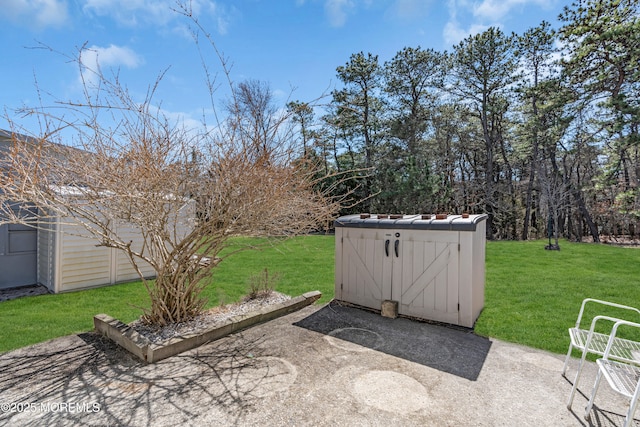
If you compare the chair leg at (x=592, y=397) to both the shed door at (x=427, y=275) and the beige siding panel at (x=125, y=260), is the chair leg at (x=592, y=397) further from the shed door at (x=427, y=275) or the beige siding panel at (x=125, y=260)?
the beige siding panel at (x=125, y=260)

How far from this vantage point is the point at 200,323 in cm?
332

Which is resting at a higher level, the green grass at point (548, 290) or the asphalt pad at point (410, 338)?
the green grass at point (548, 290)

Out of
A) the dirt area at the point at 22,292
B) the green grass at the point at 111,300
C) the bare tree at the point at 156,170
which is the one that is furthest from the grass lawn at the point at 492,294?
the bare tree at the point at 156,170

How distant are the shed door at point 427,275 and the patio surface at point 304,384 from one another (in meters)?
0.37

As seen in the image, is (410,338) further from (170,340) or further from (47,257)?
(47,257)

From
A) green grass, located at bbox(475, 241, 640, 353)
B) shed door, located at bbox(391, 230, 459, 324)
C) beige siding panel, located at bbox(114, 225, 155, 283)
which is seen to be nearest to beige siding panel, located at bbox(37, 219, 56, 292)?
beige siding panel, located at bbox(114, 225, 155, 283)

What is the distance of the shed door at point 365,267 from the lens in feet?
12.8

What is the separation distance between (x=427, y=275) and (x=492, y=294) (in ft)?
7.17

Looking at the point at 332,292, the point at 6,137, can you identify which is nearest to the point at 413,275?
the point at 332,292

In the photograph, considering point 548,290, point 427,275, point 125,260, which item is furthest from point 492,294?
point 125,260

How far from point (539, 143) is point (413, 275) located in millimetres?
13041

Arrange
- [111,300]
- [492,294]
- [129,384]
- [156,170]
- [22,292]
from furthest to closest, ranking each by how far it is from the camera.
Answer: [22,292] < [492,294] < [111,300] < [156,170] < [129,384]

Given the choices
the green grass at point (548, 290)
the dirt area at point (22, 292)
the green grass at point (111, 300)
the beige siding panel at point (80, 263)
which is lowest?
the dirt area at point (22, 292)

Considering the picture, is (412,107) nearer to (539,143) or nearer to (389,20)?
(539,143)
